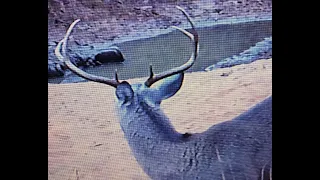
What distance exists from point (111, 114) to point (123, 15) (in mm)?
352

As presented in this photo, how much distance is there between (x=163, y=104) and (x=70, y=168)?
1.31ft

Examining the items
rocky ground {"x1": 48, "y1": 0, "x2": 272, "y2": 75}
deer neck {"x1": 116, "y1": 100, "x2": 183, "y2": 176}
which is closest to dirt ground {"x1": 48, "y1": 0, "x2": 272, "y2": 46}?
rocky ground {"x1": 48, "y1": 0, "x2": 272, "y2": 75}

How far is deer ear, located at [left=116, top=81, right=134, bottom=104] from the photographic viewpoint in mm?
1663

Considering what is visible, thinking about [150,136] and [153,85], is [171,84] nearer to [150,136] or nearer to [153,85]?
[153,85]

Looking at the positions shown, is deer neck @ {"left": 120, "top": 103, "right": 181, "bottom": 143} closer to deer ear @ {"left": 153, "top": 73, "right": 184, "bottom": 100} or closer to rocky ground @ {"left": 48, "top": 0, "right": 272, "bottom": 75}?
deer ear @ {"left": 153, "top": 73, "right": 184, "bottom": 100}

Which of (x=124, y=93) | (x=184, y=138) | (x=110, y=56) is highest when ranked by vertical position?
(x=110, y=56)

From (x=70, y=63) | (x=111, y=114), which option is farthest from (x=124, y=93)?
(x=70, y=63)

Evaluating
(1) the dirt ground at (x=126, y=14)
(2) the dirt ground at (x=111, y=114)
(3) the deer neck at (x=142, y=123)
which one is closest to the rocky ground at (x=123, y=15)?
(1) the dirt ground at (x=126, y=14)

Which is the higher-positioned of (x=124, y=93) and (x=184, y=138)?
(x=124, y=93)

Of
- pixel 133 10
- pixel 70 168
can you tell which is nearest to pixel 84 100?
pixel 70 168

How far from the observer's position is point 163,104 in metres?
1.66

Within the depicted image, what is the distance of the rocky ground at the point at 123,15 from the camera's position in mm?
1645

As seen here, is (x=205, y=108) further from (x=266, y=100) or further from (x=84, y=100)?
(x=84, y=100)

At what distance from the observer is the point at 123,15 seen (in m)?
1.69
